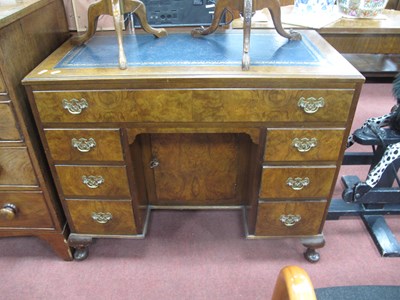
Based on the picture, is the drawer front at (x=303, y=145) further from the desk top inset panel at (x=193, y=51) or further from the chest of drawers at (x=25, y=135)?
the chest of drawers at (x=25, y=135)

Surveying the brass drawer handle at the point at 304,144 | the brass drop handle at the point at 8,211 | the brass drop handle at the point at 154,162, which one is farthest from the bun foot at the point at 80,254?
the brass drawer handle at the point at 304,144

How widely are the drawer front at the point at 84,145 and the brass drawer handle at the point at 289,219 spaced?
626 millimetres

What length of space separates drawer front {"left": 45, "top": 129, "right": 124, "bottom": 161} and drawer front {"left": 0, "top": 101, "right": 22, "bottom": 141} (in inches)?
3.8

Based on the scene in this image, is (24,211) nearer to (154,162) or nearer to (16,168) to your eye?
(16,168)

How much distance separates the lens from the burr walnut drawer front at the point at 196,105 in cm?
99

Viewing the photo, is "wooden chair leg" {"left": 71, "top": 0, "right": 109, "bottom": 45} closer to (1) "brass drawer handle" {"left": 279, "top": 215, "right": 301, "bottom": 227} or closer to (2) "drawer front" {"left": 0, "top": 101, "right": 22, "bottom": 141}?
(2) "drawer front" {"left": 0, "top": 101, "right": 22, "bottom": 141}

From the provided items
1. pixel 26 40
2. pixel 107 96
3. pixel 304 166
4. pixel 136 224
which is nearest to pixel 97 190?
pixel 136 224

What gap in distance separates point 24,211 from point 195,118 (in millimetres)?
745

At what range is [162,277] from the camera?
1334mm

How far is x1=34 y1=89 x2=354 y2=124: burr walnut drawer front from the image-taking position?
0.99 metres

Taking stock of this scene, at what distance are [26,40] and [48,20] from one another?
18cm

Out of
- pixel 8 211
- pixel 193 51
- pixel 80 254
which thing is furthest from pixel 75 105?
pixel 80 254

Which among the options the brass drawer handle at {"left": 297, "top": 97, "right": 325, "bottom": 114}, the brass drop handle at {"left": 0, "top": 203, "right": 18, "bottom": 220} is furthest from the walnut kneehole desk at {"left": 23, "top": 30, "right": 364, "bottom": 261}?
the brass drop handle at {"left": 0, "top": 203, "right": 18, "bottom": 220}

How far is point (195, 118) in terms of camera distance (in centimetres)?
104
